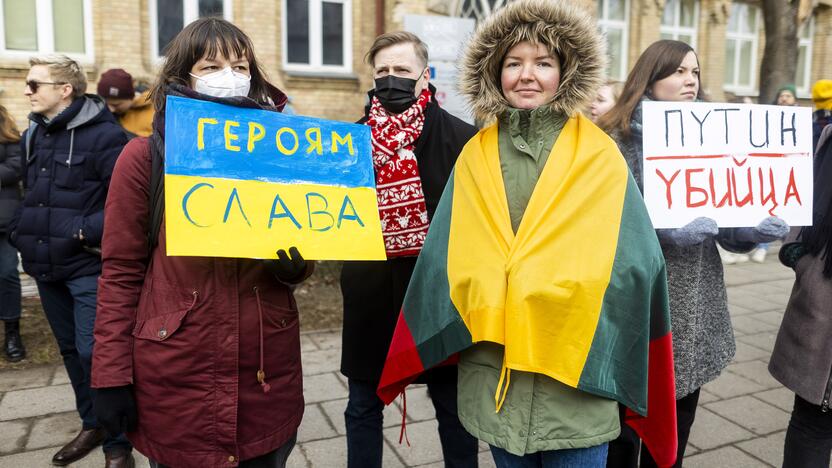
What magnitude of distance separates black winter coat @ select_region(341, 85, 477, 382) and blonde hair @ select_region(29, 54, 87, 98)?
191cm

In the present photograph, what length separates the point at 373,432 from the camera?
2709 millimetres

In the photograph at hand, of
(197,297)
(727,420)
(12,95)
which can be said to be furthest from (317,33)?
(197,297)

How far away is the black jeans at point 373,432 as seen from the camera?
2.67m

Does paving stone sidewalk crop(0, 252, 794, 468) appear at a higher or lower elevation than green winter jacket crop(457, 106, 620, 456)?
lower

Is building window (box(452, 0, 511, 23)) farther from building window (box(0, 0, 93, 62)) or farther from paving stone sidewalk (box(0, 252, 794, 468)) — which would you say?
paving stone sidewalk (box(0, 252, 794, 468))

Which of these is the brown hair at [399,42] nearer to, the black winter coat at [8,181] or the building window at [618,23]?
the black winter coat at [8,181]

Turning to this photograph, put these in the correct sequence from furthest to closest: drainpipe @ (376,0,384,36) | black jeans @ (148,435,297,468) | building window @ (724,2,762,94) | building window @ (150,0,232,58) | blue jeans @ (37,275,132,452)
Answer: building window @ (724,2,762,94) < drainpipe @ (376,0,384,36) < building window @ (150,0,232,58) < blue jeans @ (37,275,132,452) < black jeans @ (148,435,297,468)

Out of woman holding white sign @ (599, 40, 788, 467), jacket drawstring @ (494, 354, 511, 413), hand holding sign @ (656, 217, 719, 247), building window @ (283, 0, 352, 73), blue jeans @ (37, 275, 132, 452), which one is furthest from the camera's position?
building window @ (283, 0, 352, 73)

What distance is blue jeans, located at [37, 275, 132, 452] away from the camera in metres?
3.30

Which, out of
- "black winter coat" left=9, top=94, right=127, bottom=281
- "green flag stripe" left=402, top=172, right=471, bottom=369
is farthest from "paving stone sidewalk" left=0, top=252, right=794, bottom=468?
"green flag stripe" left=402, top=172, right=471, bottom=369

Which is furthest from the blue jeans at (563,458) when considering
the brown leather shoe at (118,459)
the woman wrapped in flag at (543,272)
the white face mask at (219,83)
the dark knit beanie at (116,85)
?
the dark knit beanie at (116,85)

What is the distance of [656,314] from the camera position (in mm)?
1856

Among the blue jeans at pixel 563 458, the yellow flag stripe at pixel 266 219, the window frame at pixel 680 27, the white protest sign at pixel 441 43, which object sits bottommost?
the blue jeans at pixel 563 458

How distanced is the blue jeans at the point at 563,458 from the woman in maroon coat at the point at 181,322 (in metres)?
0.79
